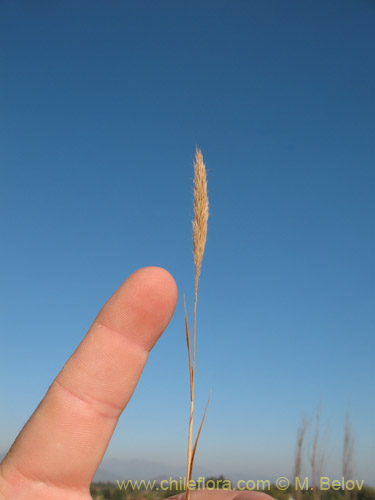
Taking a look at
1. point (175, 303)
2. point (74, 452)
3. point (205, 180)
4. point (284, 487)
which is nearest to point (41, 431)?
point (74, 452)

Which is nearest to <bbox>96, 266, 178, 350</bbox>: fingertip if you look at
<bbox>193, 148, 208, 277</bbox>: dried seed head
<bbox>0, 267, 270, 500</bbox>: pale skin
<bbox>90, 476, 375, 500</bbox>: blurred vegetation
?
<bbox>0, 267, 270, 500</bbox>: pale skin

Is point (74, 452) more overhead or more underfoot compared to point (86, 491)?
more overhead

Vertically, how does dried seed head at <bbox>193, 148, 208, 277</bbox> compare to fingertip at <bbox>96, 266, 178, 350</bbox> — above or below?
above

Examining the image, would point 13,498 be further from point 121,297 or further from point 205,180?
point 205,180

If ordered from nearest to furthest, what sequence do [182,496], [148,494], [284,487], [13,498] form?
1. [13,498]
2. [182,496]
3. [148,494]
4. [284,487]

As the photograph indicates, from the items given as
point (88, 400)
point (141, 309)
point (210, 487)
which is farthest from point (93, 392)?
point (210, 487)

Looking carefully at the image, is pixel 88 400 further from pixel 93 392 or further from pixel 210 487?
pixel 210 487

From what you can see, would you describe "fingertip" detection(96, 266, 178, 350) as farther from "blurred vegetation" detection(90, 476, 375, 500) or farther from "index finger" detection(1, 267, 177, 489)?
"blurred vegetation" detection(90, 476, 375, 500)

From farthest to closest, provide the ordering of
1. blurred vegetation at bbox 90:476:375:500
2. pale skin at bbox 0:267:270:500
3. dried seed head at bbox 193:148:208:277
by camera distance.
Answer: blurred vegetation at bbox 90:476:375:500 → dried seed head at bbox 193:148:208:277 → pale skin at bbox 0:267:270:500
